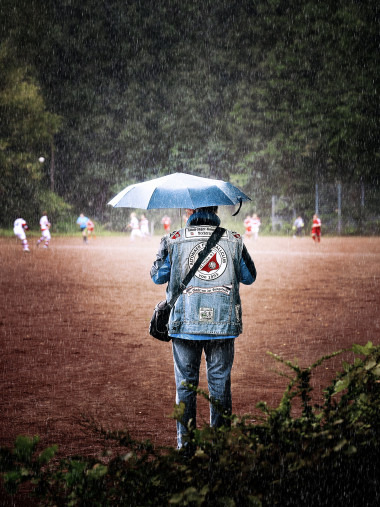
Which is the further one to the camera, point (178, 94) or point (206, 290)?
point (178, 94)

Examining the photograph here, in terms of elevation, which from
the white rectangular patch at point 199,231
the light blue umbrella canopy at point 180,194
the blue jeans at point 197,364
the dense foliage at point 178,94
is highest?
the dense foliage at point 178,94

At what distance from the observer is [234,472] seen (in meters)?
1.91

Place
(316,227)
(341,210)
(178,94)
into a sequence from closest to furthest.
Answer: (316,227) < (341,210) < (178,94)

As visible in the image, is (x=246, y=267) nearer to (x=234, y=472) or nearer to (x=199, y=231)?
(x=199, y=231)

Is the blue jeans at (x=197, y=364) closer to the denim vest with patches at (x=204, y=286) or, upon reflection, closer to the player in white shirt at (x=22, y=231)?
the denim vest with patches at (x=204, y=286)

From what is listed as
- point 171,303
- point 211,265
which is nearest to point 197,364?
point 171,303

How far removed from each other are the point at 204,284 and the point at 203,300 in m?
0.10

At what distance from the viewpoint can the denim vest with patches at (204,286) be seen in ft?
12.1

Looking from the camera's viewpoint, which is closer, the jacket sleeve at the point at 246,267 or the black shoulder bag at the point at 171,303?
the black shoulder bag at the point at 171,303

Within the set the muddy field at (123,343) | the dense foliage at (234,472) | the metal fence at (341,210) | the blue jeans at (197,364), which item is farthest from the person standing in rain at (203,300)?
the metal fence at (341,210)

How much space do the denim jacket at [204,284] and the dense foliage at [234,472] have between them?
1.62 m

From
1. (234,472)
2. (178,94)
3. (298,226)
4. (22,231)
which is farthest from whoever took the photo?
(178,94)

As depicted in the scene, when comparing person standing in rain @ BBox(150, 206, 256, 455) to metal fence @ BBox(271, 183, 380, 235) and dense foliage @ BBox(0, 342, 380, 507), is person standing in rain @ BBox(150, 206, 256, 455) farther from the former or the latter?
metal fence @ BBox(271, 183, 380, 235)

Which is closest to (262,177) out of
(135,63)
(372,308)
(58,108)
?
(135,63)
